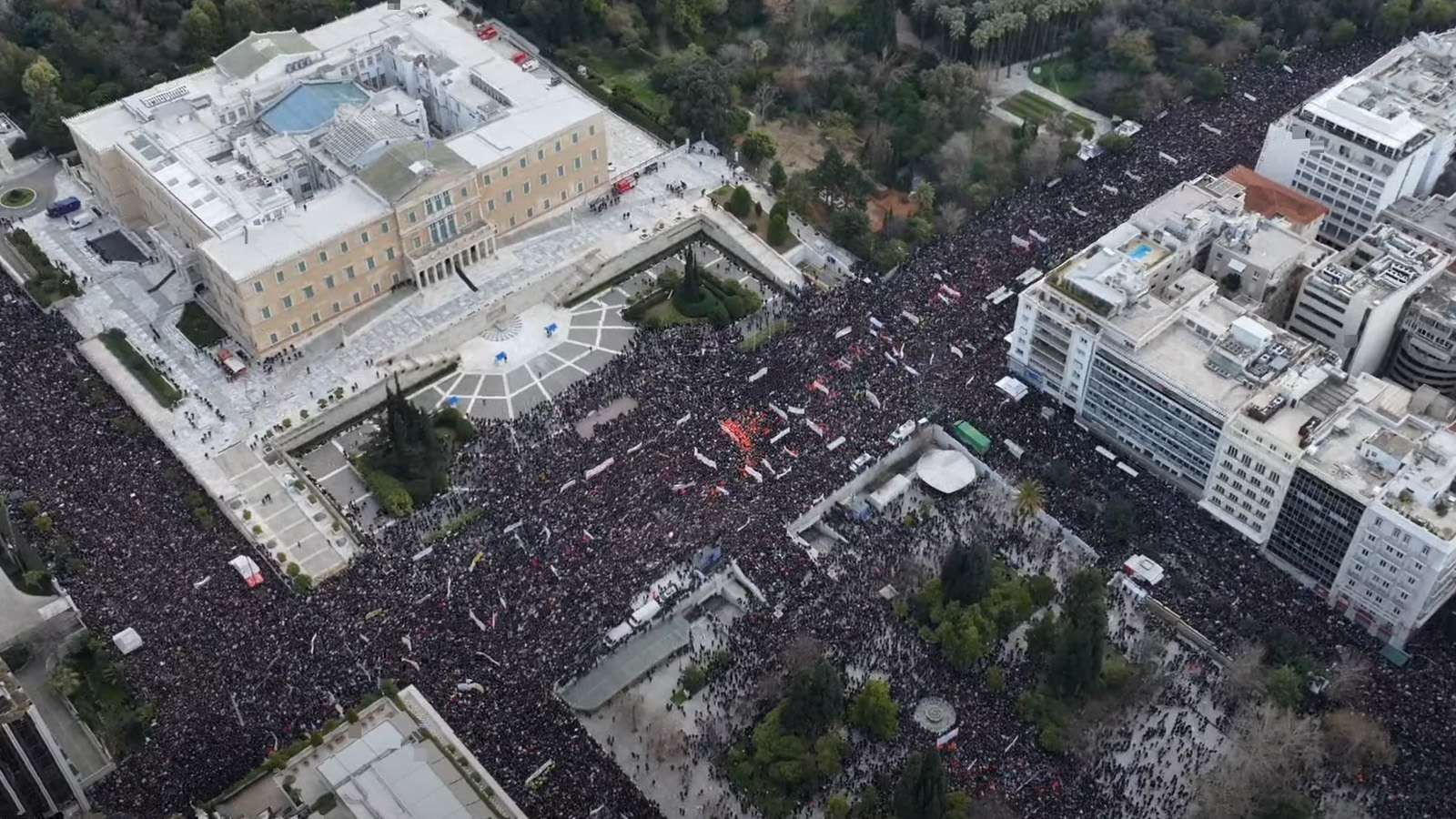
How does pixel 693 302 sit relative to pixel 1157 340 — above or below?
below

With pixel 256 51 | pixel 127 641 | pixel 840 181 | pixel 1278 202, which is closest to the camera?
pixel 127 641

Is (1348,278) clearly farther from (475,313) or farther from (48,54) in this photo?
(48,54)

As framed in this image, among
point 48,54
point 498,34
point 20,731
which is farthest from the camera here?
point 498,34

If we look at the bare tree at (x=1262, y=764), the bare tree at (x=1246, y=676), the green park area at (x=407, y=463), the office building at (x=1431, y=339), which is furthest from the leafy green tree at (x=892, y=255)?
the bare tree at (x=1262, y=764)

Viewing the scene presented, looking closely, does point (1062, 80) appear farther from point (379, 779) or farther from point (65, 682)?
point (65, 682)

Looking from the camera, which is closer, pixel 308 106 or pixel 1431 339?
pixel 1431 339

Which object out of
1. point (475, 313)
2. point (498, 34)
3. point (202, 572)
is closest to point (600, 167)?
point (475, 313)

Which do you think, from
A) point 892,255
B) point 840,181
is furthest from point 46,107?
point 892,255

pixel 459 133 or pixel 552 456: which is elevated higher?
pixel 459 133
